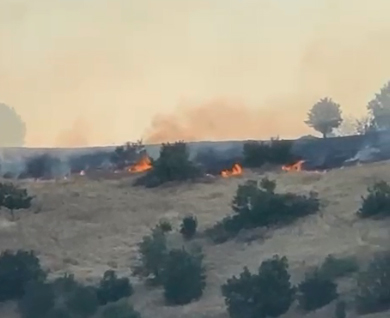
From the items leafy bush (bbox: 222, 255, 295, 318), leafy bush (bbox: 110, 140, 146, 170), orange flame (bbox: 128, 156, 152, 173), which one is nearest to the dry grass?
leafy bush (bbox: 222, 255, 295, 318)

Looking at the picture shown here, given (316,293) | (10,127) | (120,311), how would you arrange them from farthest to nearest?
(10,127)
(120,311)
(316,293)

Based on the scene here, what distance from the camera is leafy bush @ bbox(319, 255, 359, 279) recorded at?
3381cm

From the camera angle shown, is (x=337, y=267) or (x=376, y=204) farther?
(x=376, y=204)

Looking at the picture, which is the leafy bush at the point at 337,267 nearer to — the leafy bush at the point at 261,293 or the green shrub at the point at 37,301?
the leafy bush at the point at 261,293

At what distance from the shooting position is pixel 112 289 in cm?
3578

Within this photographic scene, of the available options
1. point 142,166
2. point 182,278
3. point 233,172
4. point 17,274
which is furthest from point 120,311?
point 142,166

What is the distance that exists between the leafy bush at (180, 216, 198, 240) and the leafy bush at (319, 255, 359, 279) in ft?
24.4

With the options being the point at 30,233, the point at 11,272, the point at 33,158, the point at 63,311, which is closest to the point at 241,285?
the point at 63,311

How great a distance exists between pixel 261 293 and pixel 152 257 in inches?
236

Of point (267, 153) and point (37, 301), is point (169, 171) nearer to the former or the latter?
point (267, 153)

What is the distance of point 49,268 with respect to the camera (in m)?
40.0

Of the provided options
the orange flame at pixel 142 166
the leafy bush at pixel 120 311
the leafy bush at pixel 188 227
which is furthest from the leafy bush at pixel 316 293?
the orange flame at pixel 142 166

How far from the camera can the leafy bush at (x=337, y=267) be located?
111 ft

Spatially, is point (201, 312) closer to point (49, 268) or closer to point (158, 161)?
point (49, 268)
